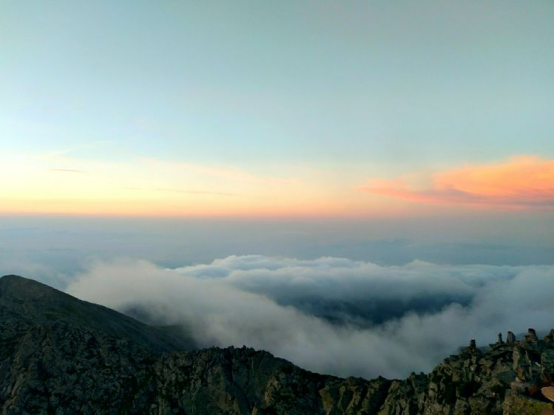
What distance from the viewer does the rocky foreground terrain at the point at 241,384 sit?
13112cm

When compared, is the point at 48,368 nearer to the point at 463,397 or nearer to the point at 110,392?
the point at 110,392

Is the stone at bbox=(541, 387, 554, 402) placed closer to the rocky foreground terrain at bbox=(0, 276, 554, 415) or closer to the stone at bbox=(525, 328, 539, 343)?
the rocky foreground terrain at bbox=(0, 276, 554, 415)

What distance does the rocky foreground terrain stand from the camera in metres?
131

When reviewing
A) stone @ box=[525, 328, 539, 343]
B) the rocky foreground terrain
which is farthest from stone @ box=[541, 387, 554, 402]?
stone @ box=[525, 328, 539, 343]

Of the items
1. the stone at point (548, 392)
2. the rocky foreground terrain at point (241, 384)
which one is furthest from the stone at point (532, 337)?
the stone at point (548, 392)

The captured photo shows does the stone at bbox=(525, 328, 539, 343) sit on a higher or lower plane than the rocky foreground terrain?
higher

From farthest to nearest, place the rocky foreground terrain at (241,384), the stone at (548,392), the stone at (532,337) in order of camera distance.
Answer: the stone at (532,337) → the rocky foreground terrain at (241,384) → the stone at (548,392)

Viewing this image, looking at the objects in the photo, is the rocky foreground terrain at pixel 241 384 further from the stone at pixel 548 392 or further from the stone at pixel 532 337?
the stone at pixel 548 392

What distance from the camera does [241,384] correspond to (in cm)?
17788

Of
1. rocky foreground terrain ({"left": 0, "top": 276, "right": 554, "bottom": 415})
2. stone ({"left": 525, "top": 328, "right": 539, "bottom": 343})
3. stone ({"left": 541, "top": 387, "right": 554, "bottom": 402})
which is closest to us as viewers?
stone ({"left": 541, "top": 387, "right": 554, "bottom": 402})

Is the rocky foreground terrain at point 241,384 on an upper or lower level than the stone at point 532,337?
lower

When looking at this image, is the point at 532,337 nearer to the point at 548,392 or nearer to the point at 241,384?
the point at 548,392

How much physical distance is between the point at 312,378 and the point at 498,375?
75122mm

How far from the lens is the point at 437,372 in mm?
147250
